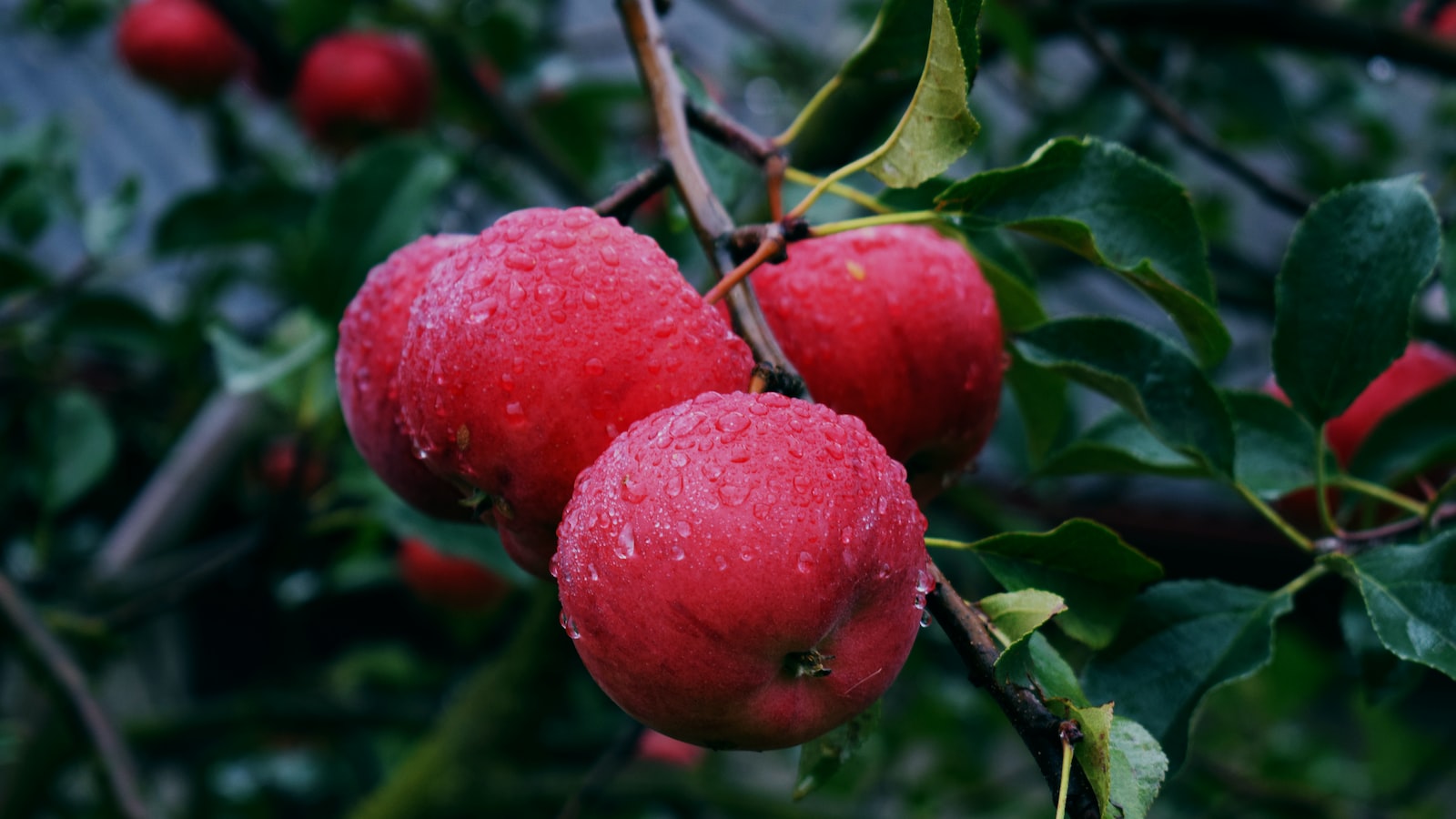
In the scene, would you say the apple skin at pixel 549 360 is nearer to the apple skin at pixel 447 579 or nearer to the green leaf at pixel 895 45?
the green leaf at pixel 895 45

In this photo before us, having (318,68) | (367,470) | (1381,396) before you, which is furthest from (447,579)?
(1381,396)

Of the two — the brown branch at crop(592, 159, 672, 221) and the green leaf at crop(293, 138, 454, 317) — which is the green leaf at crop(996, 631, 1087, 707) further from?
the green leaf at crop(293, 138, 454, 317)

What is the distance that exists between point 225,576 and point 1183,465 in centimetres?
109

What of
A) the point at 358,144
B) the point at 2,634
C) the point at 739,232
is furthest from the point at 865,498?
the point at 358,144

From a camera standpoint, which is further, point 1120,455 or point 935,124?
point 1120,455

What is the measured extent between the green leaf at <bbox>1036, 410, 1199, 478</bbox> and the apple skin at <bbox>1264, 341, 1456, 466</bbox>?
6.4 inches

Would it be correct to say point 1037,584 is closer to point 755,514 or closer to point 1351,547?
point 755,514

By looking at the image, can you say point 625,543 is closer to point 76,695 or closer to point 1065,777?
point 1065,777

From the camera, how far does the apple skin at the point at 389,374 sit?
0.53 meters

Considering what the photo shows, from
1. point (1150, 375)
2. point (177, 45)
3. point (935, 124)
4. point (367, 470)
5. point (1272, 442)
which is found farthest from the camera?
point (177, 45)

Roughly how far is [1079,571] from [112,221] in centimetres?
125

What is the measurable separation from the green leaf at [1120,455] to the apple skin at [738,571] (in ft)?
0.85

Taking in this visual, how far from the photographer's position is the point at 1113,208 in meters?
0.54

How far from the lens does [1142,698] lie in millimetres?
546
